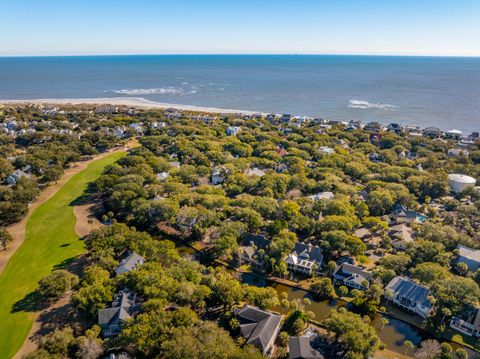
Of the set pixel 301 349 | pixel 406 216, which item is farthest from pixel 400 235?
pixel 301 349

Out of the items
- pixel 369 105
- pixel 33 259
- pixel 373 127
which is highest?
pixel 369 105

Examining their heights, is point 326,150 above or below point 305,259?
above

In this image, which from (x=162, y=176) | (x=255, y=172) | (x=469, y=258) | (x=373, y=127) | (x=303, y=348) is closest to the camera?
(x=303, y=348)

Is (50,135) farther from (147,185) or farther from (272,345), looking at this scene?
(272,345)

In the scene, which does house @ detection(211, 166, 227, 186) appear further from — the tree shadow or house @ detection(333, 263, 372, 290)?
the tree shadow

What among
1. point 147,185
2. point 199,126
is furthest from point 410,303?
point 199,126

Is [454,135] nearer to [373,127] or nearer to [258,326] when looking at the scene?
[373,127]

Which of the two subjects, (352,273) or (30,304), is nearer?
(30,304)
